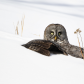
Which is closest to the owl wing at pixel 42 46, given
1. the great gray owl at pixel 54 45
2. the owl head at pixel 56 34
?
the great gray owl at pixel 54 45

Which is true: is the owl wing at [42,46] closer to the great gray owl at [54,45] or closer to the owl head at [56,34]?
the great gray owl at [54,45]

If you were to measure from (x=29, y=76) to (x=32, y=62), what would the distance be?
383mm

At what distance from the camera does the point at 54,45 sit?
2389 mm

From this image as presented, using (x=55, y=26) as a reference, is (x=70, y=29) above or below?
below

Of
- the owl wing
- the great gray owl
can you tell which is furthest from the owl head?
the owl wing

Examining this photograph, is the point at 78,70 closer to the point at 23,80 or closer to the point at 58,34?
the point at 23,80

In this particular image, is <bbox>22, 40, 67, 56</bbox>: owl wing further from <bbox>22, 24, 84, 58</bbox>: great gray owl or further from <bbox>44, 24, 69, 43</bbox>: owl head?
<bbox>44, 24, 69, 43</bbox>: owl head

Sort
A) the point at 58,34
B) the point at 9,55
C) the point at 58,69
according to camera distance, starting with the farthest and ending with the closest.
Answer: the point at 58,34, the point at 9,55, the point at 58,69

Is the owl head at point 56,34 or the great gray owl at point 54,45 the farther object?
the owl head at point 56,34

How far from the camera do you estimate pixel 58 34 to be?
12.5 ft

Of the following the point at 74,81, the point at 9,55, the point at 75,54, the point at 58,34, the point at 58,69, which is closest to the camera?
the point at 74,81

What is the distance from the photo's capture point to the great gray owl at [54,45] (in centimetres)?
235

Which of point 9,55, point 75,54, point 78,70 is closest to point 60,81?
point 78,70

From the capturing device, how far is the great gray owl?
7.71 ft
